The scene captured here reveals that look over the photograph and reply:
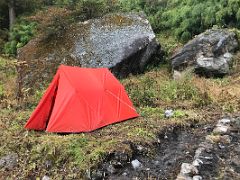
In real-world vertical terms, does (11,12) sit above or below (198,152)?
above

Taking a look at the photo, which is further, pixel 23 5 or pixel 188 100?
pixel 23 5

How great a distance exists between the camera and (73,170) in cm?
764

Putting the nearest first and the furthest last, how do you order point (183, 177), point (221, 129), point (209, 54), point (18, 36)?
1. point (183, 177)
2. point (221, 129)
3. point (209, 54)
4. point (18, 36)

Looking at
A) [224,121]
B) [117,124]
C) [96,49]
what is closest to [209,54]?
[96,49]

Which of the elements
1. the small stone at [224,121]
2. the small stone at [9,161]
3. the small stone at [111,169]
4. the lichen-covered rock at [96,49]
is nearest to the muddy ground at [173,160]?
the small stone at [111,169]

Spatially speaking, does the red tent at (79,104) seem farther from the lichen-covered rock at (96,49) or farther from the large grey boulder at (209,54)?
the large grey boulder at (209,54)

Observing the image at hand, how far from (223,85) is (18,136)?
→ 5.96 m

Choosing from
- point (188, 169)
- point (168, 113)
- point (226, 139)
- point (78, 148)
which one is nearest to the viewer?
point (188, 169)

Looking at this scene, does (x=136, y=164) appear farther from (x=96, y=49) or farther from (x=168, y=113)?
(x=96, y=49)

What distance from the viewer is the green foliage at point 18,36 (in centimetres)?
1717

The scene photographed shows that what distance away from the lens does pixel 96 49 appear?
14.3m

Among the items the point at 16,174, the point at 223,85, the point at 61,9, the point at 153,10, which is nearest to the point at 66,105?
the point at 16,174

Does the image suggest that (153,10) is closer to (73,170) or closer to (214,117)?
(214,117)

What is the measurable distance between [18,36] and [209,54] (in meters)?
7.59
